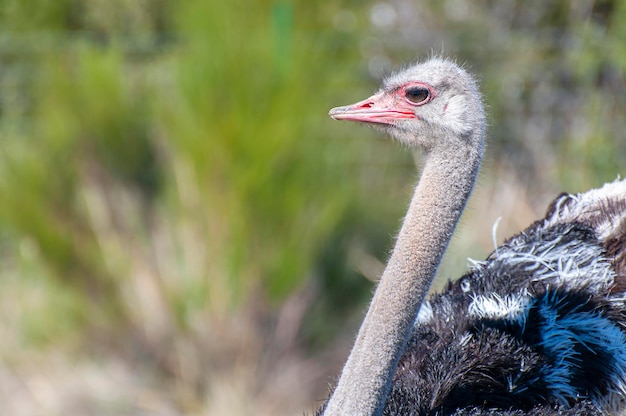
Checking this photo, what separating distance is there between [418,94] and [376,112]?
0.12 meters

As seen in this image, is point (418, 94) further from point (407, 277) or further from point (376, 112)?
point (407, 277)

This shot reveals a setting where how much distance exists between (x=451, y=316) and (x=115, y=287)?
283 centimetres

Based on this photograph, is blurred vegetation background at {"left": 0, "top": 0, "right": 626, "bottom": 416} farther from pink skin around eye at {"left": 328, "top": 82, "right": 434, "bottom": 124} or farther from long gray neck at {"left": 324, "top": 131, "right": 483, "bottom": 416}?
long gray neck at {"left": 324, "top": 131, "right": 483, "bottom": 416}

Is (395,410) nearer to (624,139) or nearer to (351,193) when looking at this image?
(351,193)

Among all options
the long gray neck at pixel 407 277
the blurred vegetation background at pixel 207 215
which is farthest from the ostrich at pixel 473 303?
the blurred vegetation background at pixel 207 215

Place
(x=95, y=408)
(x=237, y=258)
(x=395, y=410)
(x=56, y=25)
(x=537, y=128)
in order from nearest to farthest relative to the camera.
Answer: (x=395, y=410) → (x=237, y=258) → (x=95, y=408) → (x=537, y=128) → (x=56, y=25)

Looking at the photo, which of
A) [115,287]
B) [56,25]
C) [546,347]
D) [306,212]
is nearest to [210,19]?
[306,212]

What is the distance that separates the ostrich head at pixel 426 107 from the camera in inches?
102

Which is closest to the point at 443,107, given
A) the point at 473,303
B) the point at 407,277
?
the point at 407,277

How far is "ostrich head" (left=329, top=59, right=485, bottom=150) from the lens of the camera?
2.60 meters

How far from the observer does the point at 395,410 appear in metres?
2.72

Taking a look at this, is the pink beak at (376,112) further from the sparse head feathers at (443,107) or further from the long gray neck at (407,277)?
the long gray neck at (407,277)

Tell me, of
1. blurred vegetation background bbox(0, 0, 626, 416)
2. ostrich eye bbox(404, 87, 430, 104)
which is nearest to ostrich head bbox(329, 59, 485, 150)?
ostrich eye bbox(404, 87, 430, 104)

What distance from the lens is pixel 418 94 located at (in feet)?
8.80
